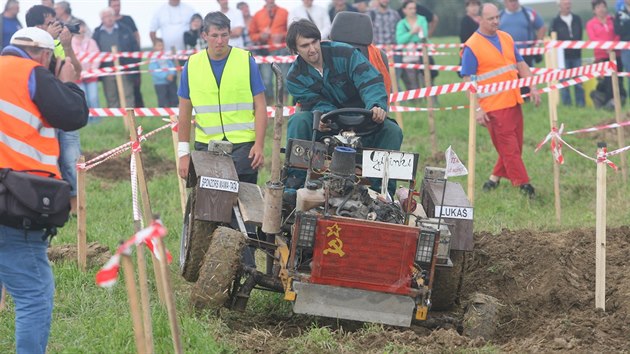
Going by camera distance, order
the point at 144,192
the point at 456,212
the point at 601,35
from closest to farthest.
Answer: the point at 144,192, the point at 456,212, the point at 601,35

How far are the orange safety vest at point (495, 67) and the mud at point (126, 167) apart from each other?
14.0 ft

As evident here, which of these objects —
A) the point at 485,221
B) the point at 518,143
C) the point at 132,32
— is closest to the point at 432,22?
the point at 132,32

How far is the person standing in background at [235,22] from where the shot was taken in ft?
61.4

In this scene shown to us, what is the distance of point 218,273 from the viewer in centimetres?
727

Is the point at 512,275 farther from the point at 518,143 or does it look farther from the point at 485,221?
the point at 518,143

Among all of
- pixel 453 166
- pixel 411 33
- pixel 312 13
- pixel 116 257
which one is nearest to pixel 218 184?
pixel 453 166

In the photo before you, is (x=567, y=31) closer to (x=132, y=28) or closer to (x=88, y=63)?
(x=132, y=28)

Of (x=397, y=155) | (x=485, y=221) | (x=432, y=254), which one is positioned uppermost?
(x=397, y=155)

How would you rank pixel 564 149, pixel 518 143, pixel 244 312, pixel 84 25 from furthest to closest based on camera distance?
pixel 84 25, pixel 564 149, pixel 518 143, pixel 244 312

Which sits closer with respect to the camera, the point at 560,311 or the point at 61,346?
the point at 61,346

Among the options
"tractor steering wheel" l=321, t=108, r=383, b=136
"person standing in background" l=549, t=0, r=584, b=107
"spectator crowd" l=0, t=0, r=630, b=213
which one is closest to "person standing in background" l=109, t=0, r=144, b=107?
"spectator crowd" l=0, t=0, r=630, b=213

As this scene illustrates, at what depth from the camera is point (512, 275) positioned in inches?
347

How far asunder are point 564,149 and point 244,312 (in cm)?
866

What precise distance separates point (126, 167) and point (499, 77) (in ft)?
17.3
